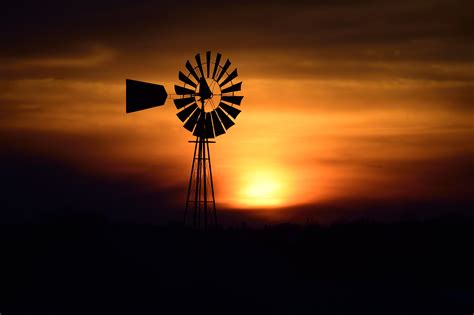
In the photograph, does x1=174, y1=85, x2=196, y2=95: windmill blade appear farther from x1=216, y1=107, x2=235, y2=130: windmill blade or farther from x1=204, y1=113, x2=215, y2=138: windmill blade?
x1=216, y1=107, x2=235, y2=130: windmill blade

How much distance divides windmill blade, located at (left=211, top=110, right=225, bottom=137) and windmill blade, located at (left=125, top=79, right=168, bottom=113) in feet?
5.14

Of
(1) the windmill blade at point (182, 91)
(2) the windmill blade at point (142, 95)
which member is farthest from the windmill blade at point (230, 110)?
(2) the windmill blade at point (142, 95)

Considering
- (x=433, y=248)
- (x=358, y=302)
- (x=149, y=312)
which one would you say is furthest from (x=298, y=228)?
(x=149, y=312)

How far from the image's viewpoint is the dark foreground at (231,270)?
53.7 ft

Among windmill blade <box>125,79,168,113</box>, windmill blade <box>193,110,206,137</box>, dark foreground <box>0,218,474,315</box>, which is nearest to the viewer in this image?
dark foreground <box>0,218,474,315</box>

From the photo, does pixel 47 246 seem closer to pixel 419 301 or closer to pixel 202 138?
pixel 202 138

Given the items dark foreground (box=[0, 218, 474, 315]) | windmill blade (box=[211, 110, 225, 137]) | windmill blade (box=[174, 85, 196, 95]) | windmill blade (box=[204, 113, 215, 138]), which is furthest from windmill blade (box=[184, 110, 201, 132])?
dark foreground (box=[0, 218, 474, 315])

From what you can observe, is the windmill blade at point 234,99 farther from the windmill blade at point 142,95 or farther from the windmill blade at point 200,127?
the windmill blade at point 142,95

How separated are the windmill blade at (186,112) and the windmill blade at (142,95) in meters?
0.65

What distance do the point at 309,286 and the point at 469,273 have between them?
5262 millimetres

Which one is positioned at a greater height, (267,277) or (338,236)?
(338,236)

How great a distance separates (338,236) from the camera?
23.2 m

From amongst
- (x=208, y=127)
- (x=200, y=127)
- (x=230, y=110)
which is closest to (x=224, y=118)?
(x=230, y=110)

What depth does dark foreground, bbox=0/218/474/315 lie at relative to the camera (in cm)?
1638
